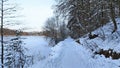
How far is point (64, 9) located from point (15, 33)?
72.4ft

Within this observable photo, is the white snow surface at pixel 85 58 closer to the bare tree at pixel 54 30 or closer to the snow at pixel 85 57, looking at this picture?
the snow at pixel 85 57

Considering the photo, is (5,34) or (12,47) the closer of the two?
(5,34)

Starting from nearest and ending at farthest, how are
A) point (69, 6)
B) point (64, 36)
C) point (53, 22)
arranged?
point (69, 6) → point (64, 36) → point (53, 22)

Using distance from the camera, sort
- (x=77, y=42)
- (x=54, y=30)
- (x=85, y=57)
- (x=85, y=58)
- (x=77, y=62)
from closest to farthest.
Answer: (x=77, y=62)
(x=85, y=58)
(x=85, y=57)
(x=77, y=42)
(x=54, y=30)

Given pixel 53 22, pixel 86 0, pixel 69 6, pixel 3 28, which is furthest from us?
pixel 53 22

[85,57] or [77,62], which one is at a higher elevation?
[77,62]

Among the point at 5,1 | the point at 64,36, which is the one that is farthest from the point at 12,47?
the point at 64,36

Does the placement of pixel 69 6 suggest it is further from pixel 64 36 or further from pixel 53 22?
pixel 53 22

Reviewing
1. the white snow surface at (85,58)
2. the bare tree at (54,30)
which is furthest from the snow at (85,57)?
the bare tree at (54,30)

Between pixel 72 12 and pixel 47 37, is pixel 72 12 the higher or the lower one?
the higher one

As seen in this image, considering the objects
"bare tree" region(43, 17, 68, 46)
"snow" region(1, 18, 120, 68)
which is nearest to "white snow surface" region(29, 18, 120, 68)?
"snow" region(1, 18, 120, 68)

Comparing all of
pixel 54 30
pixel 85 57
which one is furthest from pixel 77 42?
pixel 54 30

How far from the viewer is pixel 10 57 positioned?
2502 centimetres

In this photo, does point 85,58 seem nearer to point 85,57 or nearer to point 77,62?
point 85,57
